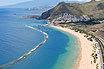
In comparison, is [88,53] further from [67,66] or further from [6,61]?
[6,61]

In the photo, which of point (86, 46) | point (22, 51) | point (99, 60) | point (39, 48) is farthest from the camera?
point (86, 46)

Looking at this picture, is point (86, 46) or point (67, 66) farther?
point (86, 46)

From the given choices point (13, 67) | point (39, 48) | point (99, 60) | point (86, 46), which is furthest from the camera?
point (86, 46)

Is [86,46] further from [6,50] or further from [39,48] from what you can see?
[6,50]

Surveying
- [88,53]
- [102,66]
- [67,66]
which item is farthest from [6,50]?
[102,66]

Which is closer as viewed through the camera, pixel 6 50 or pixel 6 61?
pixel 6 61

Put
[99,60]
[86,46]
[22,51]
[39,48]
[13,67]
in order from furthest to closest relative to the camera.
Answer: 1. [86,46]
2. [39,48]
3. [22,51]
4. [99,60]
5. [13,67]

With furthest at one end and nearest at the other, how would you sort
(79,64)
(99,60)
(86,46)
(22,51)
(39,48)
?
(86,46), (39,48), (22,51), (99,60), (79,64)

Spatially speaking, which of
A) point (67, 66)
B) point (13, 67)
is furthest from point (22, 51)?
point (67, 66)
